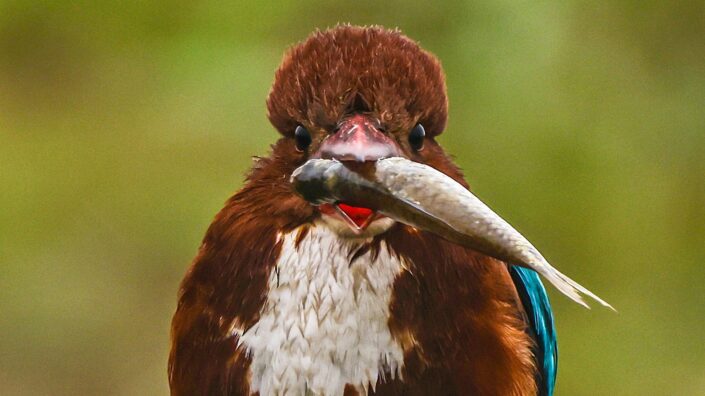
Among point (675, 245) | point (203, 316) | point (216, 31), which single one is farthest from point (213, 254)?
point (675, 245)

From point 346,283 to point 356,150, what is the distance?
0.80 feet

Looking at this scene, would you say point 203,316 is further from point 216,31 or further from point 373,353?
point 216,31

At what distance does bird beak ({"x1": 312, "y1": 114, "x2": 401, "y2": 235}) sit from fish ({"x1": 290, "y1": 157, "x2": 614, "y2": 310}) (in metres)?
0.02

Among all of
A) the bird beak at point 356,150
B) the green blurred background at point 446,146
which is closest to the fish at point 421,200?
the bird beak at point 356,150

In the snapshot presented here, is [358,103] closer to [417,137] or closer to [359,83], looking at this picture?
[359,83]

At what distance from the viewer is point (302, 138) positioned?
2.44m

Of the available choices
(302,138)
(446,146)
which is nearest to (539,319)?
(302,138)

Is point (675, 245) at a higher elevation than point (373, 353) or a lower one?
lower

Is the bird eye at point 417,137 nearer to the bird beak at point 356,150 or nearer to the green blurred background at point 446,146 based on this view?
the bird beak at point 356,150

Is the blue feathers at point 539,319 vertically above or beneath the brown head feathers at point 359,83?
beneath

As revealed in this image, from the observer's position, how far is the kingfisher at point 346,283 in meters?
2.33

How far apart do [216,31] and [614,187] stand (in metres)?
1.43

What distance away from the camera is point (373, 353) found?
2326 millimetres

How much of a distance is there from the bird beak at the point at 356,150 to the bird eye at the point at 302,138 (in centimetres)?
7
